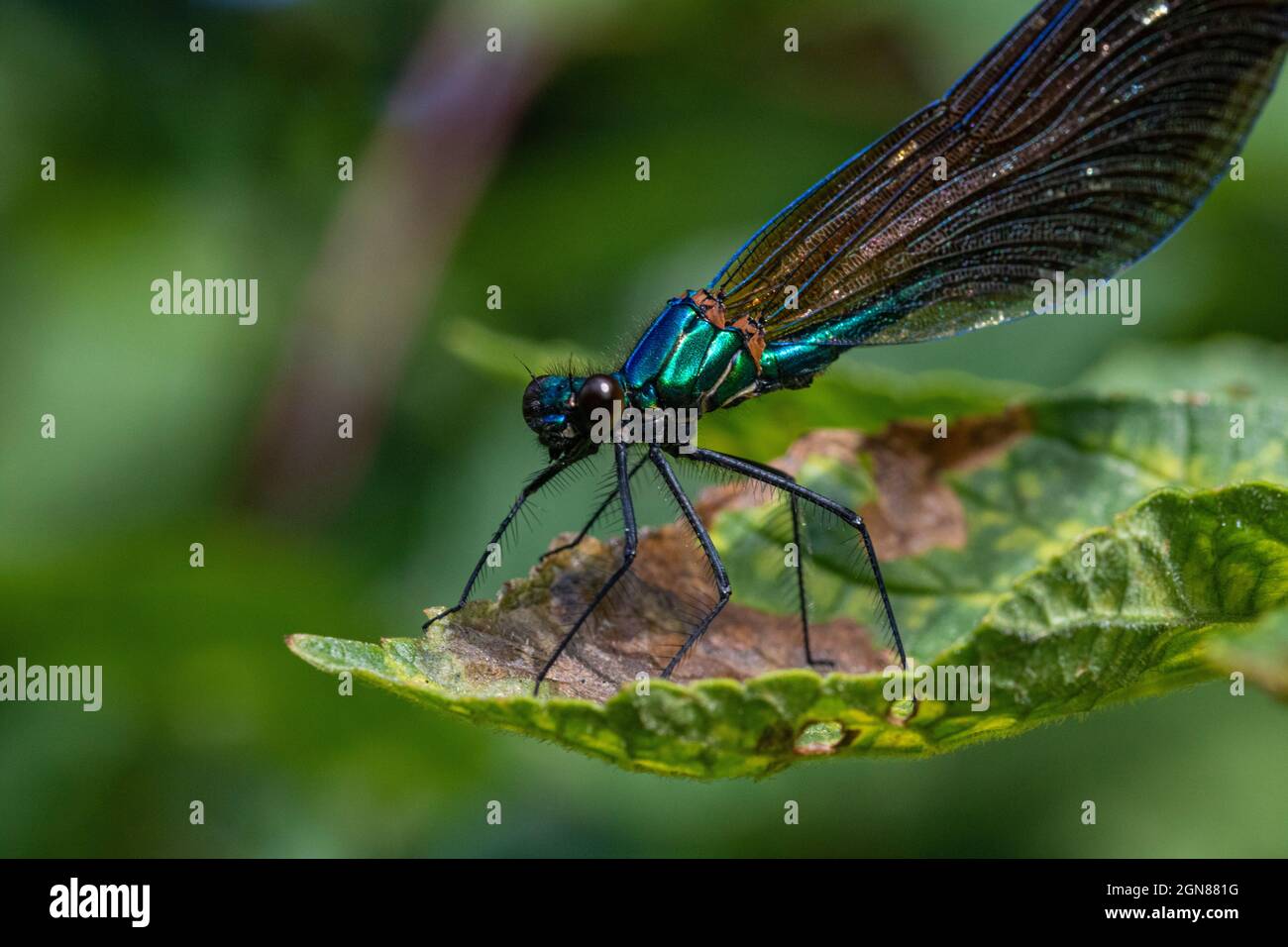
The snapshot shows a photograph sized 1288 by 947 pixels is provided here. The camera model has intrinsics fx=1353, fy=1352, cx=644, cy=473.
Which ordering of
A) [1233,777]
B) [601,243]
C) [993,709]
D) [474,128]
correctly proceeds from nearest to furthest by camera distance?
[993,709] < [1233,777] < [474,128] < [601,243]

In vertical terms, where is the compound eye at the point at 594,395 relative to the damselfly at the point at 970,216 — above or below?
below

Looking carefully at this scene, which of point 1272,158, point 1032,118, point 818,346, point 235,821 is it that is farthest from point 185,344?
point 1272,158

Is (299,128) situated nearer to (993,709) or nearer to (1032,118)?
(1032,118)

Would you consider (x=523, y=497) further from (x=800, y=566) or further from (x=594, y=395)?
(x=800, y=566)

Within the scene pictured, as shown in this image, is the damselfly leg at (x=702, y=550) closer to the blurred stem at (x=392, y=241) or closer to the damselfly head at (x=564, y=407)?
the damselfly head at (x=564, y=407)

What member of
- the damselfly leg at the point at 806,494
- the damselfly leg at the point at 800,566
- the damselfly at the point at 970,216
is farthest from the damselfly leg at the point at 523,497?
the damselfly leg at the point at 800,566

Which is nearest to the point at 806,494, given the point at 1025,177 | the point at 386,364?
the point at 1025,177
